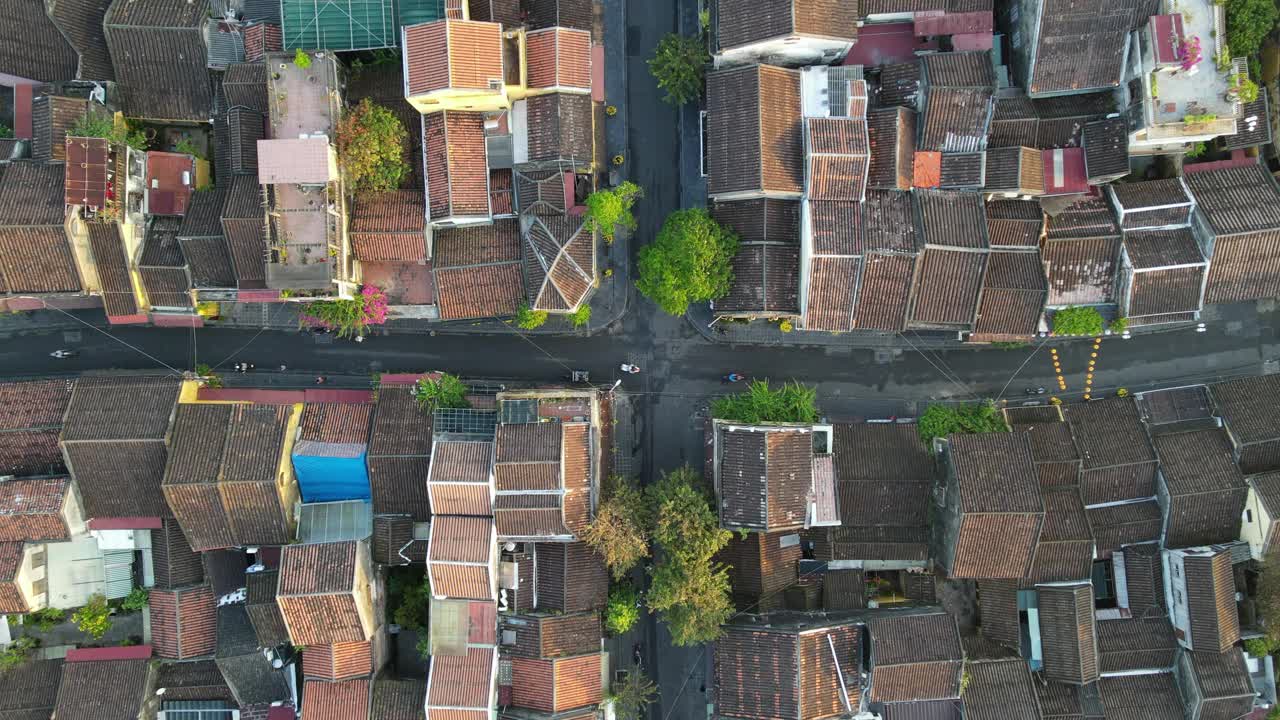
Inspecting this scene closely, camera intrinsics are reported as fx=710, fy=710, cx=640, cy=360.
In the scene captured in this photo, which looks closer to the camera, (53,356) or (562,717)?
(562,717)

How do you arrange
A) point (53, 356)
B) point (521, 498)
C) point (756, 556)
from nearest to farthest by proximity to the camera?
point (521, 498) → point (756, 556) → point (53, 356)

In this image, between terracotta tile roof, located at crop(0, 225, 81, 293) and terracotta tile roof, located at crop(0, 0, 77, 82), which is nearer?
terracotta tile roof, located at crop(0, 225, 81, 293)

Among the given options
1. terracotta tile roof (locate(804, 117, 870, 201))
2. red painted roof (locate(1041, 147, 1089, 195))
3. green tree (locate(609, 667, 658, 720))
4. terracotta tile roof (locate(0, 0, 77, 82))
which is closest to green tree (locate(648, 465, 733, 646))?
green tree (locate(609, 667, 658, 720))

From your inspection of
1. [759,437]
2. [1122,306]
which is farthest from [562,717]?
[1122,306]

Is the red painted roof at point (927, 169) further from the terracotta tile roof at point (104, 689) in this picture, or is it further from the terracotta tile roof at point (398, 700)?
the terracotta tile roof at point (104, 689)

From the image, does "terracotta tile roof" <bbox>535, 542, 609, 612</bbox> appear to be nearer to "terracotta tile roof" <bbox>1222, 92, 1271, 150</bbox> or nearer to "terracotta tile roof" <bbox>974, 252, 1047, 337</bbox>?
"terracotta tile roof" <bbox>974, 252, 1047, 337</bbox>

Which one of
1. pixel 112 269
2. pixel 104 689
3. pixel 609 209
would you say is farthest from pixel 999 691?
pixel 112 269

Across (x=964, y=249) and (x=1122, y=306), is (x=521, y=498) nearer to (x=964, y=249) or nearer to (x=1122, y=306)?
(x=964, y=249)
